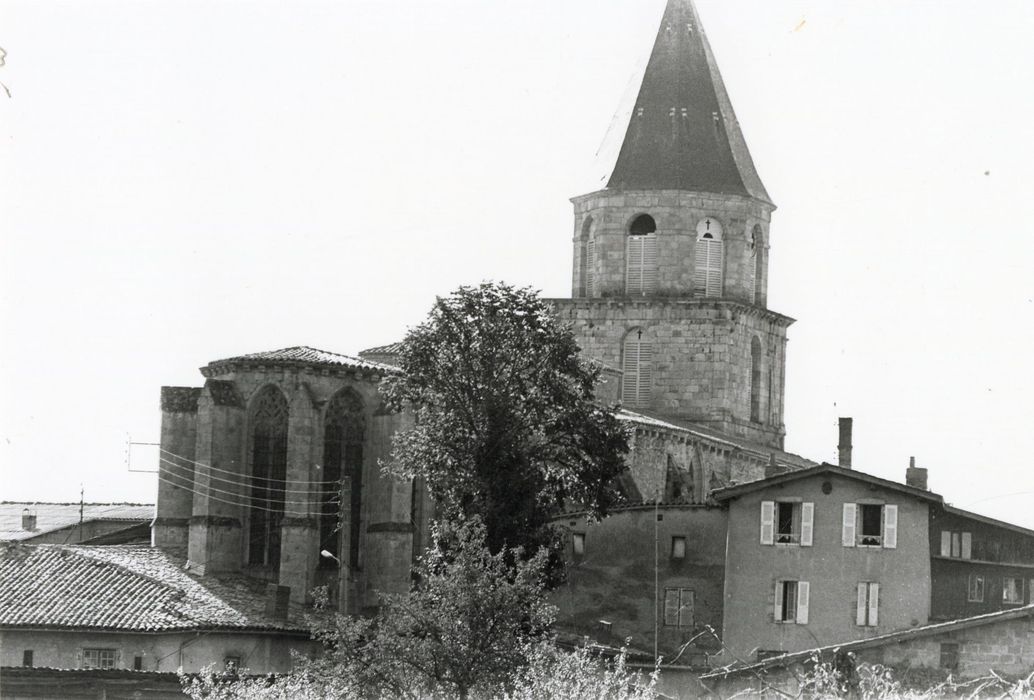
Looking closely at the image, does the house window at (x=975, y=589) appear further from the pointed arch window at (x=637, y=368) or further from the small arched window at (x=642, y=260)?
the small arched window at (x=642, y=260)

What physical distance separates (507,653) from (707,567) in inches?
734

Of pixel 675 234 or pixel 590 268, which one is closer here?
pixel 675 234

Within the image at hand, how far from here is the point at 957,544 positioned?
63438mm

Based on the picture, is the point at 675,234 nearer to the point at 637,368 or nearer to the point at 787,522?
the point at 637,368

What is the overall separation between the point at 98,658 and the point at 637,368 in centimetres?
3219

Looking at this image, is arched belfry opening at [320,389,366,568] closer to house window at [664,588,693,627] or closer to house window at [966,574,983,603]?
house window at [664,588,693,627]

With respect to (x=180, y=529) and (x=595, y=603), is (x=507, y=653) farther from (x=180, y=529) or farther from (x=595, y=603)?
(x=180, y=529)

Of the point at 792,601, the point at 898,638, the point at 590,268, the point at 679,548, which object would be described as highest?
the point at 590,268

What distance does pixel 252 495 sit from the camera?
7300cm

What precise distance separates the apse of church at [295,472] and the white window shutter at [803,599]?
12.9m

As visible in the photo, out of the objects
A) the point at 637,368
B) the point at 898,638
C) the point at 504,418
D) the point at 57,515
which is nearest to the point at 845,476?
the point at 504,418

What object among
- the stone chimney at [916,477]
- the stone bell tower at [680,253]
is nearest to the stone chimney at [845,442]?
the stone chimney at [916,477]

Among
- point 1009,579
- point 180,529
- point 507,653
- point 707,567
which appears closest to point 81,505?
point 180,529

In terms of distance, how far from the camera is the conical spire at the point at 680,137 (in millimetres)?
92312
